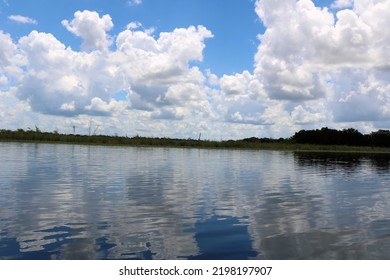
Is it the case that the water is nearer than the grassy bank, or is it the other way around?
the water

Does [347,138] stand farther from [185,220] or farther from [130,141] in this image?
[185,220]

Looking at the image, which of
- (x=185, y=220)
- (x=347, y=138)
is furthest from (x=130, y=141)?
(x=347, y=138)

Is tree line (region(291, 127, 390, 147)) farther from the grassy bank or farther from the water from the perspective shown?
the water

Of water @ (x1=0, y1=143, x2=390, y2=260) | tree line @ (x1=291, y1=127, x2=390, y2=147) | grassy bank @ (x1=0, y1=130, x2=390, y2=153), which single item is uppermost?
tree line @ (x1=291, y1=127, x2=390, y2=147)

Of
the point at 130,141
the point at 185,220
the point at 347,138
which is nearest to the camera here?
the point at 185,220

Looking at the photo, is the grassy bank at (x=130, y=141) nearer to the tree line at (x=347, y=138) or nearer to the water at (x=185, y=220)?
the tree line at (x=347, y=138)

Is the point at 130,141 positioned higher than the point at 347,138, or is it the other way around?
the point at 347,138

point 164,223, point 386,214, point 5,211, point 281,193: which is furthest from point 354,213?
point 5,211

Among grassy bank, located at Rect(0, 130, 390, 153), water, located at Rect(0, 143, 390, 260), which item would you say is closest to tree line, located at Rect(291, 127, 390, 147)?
grassy bank, located at Rect(0, 130, 390, 153)

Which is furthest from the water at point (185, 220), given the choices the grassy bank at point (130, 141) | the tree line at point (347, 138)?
the tree line at point (347, 138)

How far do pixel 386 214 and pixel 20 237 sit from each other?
1593 centimetres
